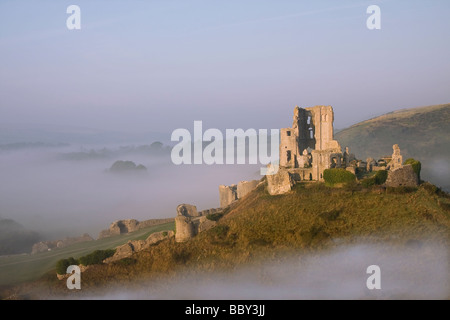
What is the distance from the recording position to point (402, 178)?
44.8 metres

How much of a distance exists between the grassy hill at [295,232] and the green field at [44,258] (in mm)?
5837

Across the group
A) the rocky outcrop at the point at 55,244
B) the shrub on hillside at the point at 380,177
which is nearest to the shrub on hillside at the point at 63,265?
the rocky outcrop at the point at 55,244

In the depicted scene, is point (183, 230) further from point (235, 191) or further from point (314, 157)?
point (235, 191)

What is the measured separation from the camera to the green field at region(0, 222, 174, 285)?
5034 cm

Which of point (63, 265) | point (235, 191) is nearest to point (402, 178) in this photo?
point (235, 191)

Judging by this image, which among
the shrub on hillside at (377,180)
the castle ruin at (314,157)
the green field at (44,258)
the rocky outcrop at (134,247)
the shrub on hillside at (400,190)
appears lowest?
the green field at (44,258)

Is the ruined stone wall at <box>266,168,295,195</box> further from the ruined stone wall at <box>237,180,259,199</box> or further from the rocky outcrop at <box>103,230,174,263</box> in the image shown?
the ruined stone wall at <box>237,180,259,199</box>

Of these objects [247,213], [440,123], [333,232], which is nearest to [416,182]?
[333,232]

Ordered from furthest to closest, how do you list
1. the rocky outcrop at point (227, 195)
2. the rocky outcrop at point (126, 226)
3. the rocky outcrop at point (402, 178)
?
the rocky outcrop at point (126, 226), the rocky outcrop at point (227, 195), the rocky outcrop at point (402, 178)

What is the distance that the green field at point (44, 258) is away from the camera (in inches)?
1982
